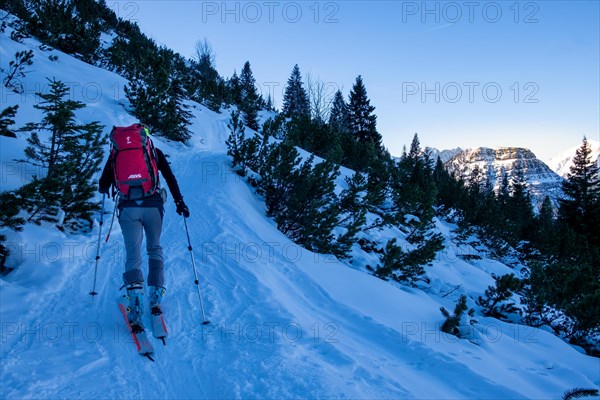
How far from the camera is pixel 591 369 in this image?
17.0 feet

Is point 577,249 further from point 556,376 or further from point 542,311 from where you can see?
point 556,376

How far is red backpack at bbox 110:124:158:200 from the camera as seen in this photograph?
3.44m

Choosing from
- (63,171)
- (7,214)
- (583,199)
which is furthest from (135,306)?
(583,199)

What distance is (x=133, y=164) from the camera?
11.5ft

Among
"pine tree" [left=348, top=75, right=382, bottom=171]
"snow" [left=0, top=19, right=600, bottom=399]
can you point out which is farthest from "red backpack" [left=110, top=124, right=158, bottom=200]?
"pine tree" [left=348, top=75, right=382, bottom=171]

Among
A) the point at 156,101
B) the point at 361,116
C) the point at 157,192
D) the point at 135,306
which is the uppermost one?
the point at 361,116

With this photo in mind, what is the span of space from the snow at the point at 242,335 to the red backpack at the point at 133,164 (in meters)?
1.51

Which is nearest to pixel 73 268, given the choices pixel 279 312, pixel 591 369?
pixel 279 312

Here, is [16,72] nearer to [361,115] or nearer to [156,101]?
[156,101]

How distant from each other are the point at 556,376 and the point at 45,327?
630 cm

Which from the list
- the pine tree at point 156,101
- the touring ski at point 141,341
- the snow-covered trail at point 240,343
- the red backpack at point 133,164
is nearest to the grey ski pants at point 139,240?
the red backpack at point 133,164

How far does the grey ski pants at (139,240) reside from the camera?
3395 millimetres

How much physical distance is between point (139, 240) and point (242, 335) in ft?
5.03

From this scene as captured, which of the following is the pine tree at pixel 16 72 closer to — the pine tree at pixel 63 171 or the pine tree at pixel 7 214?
the pine tree at pixel 63 171
